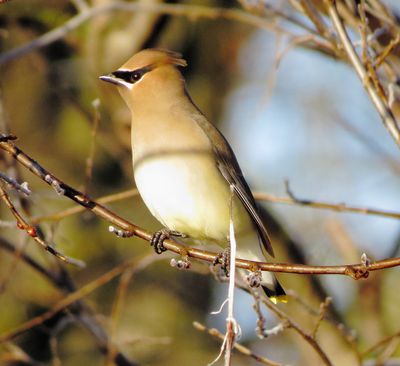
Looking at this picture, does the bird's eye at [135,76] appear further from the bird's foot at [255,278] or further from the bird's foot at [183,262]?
the bird's foot at [255,278]

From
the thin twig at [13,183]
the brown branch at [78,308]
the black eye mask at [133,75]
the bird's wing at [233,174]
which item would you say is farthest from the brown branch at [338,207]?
the thin twig at [13,183]

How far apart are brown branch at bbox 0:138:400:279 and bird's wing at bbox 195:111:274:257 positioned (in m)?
1.17

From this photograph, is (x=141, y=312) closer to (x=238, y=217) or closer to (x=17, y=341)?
(x=17, y=341)

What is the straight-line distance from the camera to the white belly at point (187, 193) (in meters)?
4.02

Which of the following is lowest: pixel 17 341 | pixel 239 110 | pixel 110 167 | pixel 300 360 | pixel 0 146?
pixel 0 146

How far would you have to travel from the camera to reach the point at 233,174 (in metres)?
4.34

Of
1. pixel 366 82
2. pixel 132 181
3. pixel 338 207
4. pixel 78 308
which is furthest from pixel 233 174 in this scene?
pixel 132 181

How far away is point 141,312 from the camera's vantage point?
8422mm

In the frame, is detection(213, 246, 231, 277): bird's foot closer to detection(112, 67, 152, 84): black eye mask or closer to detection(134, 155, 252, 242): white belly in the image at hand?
detection(134, 155, 252, 242): white belly

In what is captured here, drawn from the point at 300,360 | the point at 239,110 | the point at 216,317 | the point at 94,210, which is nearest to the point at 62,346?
the point at 216,317

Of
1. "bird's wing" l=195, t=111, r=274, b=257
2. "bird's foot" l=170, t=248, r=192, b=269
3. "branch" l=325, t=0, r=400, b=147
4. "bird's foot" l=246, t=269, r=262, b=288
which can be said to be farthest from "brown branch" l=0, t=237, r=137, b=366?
"branch" l=325, t=0, r=400, b=147

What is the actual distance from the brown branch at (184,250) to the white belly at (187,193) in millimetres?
867

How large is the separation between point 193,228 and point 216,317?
3859 millimetres

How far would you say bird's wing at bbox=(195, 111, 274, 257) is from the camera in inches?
168
